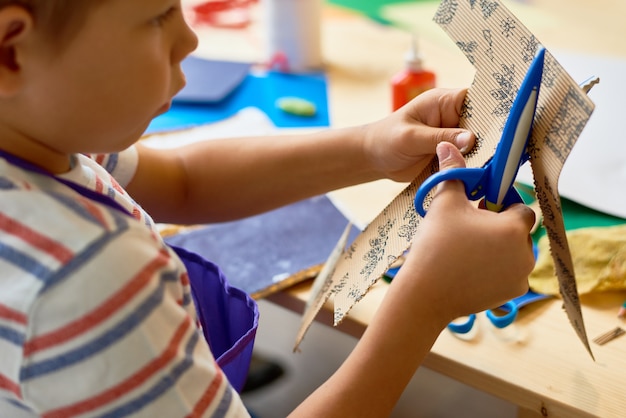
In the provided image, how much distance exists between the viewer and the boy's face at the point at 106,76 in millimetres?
468

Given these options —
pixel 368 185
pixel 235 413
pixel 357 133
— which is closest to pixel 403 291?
pixel 235 413

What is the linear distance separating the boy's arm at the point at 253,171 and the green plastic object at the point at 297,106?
0.30 meters

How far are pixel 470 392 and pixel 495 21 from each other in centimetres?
54

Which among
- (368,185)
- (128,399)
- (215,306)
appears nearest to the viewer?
(128,399)

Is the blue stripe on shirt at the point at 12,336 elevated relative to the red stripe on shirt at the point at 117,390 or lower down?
elevated

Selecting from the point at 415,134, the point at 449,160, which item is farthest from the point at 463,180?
the point at 415,134

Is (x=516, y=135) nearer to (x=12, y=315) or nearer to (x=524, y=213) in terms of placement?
(x=524, y=213)

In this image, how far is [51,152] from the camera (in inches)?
20.8

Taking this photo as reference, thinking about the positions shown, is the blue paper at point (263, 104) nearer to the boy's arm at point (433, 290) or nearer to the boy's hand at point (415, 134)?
the boy's hand at point (415, 134)

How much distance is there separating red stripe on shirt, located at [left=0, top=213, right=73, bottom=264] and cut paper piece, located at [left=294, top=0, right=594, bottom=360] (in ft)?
0.81

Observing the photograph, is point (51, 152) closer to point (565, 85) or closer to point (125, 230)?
point (125, 230)

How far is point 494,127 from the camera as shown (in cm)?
60

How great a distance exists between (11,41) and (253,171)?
1.29 ft

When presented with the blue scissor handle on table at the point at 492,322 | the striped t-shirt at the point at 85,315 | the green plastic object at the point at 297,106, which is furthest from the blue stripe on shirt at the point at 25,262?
the green plastic object at the point at 297,106
